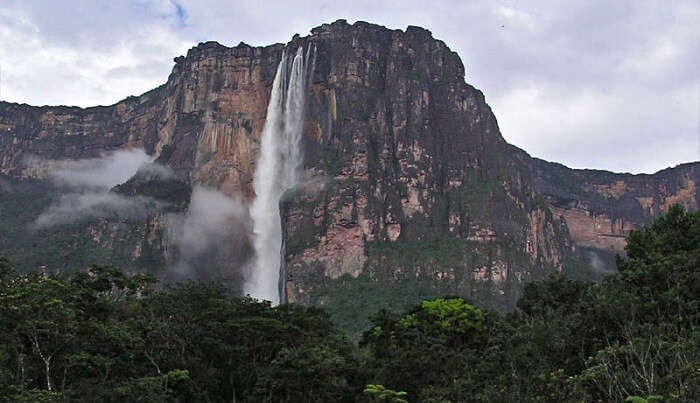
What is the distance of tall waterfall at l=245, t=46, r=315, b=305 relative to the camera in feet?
356

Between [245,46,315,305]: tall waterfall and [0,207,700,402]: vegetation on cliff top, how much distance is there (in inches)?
2635

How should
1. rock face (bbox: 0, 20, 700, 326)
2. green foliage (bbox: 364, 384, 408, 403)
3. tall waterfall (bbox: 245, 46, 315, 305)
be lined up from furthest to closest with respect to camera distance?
→ tall waterfall (bbox: 245, 46, 315, 305), rock face (bbox: 0, 20, 700, 326), green foliage (bbox: 364, 384, 408, 403)

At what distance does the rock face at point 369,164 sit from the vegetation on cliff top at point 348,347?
170 feet

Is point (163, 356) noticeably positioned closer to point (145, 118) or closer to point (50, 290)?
point (50, 290)

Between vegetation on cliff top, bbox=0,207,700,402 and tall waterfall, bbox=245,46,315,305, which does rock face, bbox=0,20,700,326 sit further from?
vegetation on cliff top, bbox=0,207,700,402

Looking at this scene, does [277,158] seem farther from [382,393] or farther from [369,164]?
[382,393]

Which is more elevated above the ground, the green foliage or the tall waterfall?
the tall waterfall

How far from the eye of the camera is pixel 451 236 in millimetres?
103938

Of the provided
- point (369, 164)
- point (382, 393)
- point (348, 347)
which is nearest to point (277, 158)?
point (369, 164)

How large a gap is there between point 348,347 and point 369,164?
68.4 metres

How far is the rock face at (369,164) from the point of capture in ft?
320

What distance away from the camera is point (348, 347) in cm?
3841

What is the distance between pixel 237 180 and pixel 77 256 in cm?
2551

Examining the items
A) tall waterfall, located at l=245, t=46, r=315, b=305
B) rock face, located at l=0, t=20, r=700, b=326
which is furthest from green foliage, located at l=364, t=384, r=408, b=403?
tall waterfall, located at l=245, t=46, r=315, b=305
